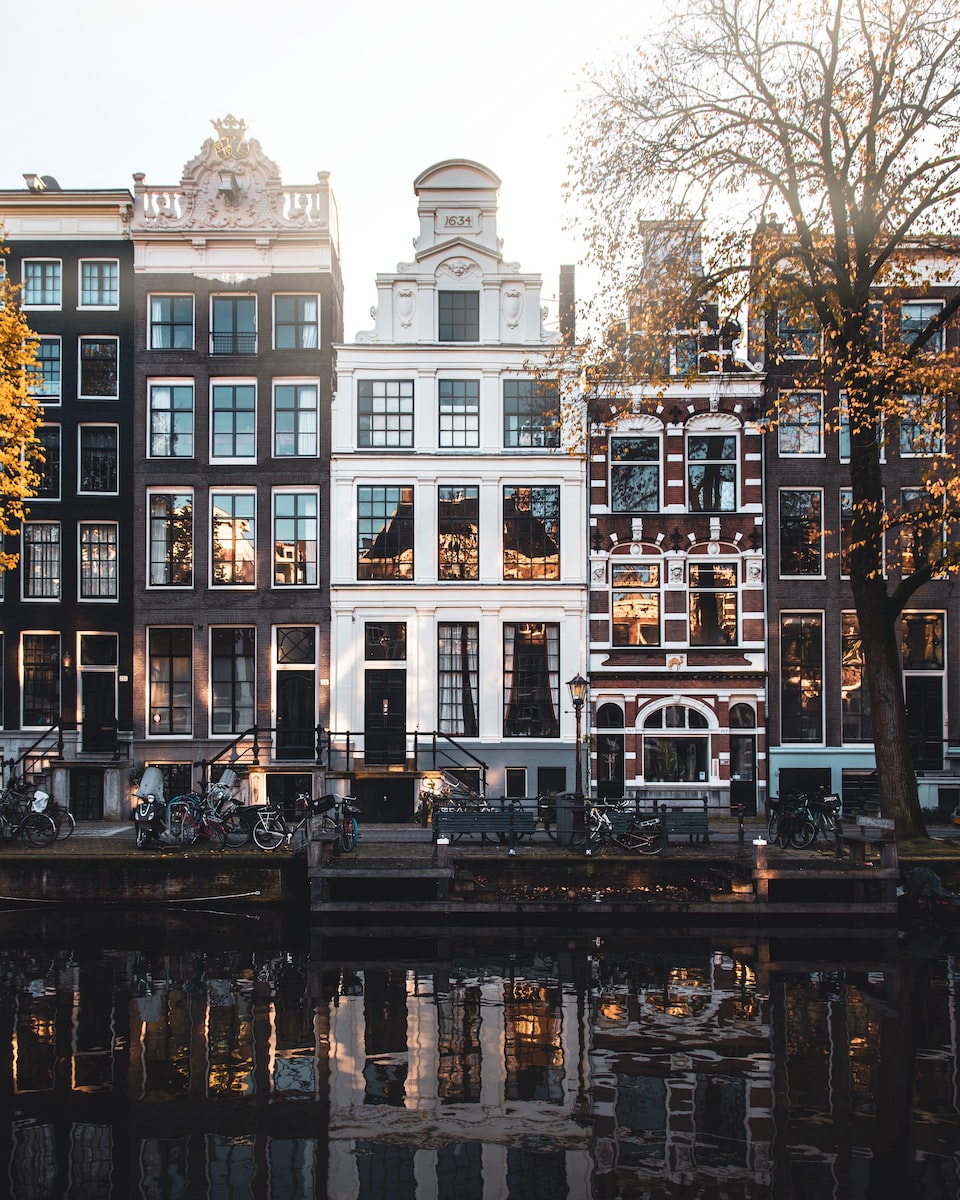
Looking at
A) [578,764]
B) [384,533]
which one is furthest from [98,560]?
[578,764]

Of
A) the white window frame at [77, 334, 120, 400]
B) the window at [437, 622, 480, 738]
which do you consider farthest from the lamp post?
the white window frame at [77, 334, 120, 400]

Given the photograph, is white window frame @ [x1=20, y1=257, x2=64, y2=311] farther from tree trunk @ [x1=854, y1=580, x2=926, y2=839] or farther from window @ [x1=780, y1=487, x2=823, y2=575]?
tree trunk @ [x1=854, y1=580, x2=926, y2=839]

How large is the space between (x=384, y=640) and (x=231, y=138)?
15356mm

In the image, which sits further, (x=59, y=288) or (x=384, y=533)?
(x=59, y=288)

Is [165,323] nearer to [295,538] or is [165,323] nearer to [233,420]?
[233,420]

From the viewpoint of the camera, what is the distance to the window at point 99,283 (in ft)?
101

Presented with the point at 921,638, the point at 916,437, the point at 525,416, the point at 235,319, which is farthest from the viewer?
the point at 235,319

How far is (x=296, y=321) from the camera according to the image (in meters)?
30.5

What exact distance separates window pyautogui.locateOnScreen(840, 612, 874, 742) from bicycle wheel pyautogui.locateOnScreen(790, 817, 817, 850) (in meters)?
7.79

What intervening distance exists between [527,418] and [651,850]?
13.5 m

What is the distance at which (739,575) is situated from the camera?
97.0 ft

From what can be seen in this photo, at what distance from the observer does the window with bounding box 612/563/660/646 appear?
29688 mm

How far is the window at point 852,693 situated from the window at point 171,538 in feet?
62.0

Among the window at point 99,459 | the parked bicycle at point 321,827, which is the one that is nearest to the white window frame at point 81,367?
the window at point 99,459
